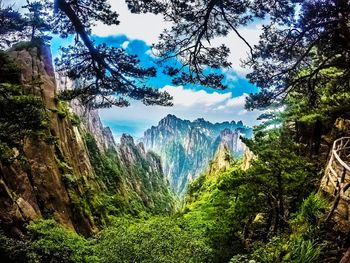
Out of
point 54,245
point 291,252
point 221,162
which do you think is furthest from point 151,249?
point 221,162

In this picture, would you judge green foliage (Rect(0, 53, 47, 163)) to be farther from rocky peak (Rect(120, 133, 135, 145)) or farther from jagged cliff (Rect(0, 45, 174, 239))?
rocky peak (Rect(120, 133, 135, 145))

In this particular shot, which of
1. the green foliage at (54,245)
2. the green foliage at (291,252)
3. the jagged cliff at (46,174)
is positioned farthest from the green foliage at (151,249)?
the green foliage at (291,252)

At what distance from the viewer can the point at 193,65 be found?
6664mm

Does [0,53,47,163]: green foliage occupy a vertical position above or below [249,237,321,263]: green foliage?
above

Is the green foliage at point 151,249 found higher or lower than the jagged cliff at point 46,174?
lower

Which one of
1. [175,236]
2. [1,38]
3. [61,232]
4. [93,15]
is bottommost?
[175,236]

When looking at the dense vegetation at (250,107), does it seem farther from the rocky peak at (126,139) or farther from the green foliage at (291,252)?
the rocky peak at (126,139)

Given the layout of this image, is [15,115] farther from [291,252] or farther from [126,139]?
[126,139]

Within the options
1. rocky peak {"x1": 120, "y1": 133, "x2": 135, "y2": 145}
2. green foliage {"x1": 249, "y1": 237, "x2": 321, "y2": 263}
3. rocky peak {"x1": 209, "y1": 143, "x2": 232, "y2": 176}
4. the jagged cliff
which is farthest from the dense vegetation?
rocky peak {"x1": 120, "y1": 133, "x2": 135, "y2": 145}

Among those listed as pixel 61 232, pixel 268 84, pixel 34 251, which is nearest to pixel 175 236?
pixel 61 232

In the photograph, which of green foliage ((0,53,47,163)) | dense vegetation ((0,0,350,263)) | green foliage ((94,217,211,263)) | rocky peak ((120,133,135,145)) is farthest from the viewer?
rocky peak ((120,133,135,145))

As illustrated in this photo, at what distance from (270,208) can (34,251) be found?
351 inches

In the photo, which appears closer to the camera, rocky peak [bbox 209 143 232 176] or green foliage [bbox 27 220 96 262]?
green foliage [bbox 27 220 96 262]

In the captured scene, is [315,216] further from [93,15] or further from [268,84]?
[93,15]
